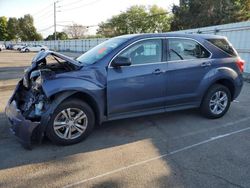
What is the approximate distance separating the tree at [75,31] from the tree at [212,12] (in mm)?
51127

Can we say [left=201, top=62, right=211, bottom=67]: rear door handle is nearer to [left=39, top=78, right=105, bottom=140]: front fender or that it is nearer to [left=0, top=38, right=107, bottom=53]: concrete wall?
[left=39, top=78, right=105, bottom=140]: front fender

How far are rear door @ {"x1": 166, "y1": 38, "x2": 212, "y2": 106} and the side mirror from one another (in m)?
0.89

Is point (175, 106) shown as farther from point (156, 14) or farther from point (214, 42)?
point (156, 14)

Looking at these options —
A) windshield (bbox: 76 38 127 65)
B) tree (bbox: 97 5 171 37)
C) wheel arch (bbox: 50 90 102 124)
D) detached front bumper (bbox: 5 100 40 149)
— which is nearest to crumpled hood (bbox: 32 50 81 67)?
windshield (bbox: 76 38 127 65)

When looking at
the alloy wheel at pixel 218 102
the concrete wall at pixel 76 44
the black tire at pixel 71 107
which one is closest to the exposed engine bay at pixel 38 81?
the black tire at pixel 71 107

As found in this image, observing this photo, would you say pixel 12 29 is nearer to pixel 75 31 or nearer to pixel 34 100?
pixel 75 31

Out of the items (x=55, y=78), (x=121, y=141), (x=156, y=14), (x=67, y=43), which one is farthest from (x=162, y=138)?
(x=156, y=14)

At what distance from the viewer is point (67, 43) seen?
4625 centimetres

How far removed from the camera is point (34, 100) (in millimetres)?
4410

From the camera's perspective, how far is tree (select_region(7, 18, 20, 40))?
8775 cm

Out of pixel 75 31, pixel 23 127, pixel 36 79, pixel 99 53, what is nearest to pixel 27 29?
pixel 75 31

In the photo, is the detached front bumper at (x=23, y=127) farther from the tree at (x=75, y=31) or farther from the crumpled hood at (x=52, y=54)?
the tree at (x=75, y=31)

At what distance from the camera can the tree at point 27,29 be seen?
288 ft

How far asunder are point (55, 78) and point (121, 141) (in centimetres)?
150
